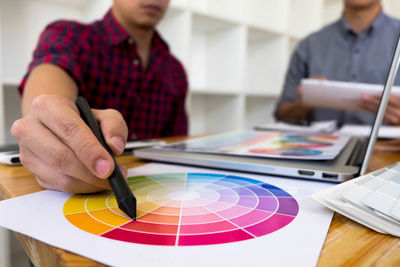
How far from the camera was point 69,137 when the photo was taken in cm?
28

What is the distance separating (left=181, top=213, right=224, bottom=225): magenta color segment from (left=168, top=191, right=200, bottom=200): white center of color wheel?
0.04 metres

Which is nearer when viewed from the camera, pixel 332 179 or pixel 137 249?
pixel 137 249

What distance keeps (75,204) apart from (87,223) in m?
0.05

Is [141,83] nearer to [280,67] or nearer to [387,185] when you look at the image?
[387,185]

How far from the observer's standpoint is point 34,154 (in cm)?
32

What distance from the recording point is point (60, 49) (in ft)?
2.23

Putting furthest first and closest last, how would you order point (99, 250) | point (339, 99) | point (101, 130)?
point (339, 99) → point (101, 130) → point (99, 250)

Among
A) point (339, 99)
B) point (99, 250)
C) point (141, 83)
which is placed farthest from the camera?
point (141, 83)

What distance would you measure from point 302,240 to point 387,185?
12 centimetres

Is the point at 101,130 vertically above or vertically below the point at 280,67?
below

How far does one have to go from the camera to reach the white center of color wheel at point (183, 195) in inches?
11.0

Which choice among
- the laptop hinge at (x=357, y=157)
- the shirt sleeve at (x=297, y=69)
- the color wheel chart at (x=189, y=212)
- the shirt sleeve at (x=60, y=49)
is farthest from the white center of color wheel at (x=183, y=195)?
the shirt sleeve at (x=297, y=69)

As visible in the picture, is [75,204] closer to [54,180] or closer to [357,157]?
[54,180]

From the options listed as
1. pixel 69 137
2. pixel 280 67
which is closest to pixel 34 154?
pixel 69 137
